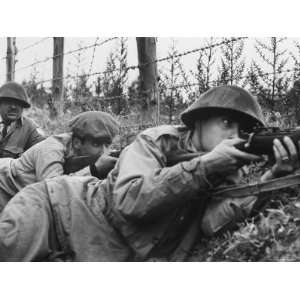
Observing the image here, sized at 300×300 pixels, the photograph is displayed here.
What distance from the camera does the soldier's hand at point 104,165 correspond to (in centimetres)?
441

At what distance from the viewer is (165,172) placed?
3176mm

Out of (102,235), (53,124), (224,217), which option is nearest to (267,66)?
(224,217)

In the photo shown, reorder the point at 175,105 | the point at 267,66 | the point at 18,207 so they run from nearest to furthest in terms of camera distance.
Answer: the point at 18,207 < the point at 267,66 < the point at 175,105

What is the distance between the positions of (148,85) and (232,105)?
11.7 ft

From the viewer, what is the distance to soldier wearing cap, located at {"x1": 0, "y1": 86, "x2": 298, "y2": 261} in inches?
128

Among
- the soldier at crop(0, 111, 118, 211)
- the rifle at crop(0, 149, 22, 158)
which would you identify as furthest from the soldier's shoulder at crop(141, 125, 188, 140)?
the rifle at crop(0, 149, 22, 158)

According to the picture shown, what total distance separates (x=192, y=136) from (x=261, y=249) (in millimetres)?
922

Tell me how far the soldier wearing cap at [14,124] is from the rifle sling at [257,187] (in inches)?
178

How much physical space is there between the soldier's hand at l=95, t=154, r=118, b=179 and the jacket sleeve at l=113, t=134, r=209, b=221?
3.25ft

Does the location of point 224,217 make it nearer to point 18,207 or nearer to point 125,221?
point 125,221

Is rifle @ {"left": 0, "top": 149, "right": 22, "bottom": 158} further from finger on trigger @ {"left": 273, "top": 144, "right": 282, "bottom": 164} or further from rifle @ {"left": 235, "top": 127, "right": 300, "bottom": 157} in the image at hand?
finger on trigger @ {"left": 273, "top": 144, "right": 282, "bottom": 164}

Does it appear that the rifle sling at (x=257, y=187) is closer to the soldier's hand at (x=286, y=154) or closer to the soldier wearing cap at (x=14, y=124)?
the soldier's hand at (x=286, y=154)

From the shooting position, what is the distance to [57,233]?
3.61 metres

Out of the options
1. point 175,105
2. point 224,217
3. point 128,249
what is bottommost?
point 128,249
